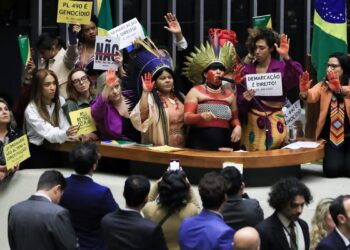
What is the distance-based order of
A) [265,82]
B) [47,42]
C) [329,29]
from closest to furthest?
[265,82]
[47,42]
[329,29]

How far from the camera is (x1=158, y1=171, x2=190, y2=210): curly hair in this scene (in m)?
6.71

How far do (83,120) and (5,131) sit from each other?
0.77 metres

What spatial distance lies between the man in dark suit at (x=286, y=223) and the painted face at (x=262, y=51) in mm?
3001

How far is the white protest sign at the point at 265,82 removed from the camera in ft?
30.6

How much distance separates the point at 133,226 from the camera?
6422mm

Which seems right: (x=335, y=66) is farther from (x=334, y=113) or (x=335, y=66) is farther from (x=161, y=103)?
(x=161, y=103)

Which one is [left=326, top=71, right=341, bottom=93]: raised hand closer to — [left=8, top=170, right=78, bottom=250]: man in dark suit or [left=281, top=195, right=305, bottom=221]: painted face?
[left=281, top=195, right=305, bottom=221]: painted face

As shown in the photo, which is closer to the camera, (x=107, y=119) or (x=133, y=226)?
(x=133, y=226)

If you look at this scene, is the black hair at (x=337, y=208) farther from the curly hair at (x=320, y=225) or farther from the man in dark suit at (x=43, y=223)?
the man in dark suit at (x=43, y=223)

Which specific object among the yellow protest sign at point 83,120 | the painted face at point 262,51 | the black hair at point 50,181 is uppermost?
the painted face at point 262,51

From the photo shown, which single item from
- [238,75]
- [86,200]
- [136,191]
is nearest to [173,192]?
[136,191]

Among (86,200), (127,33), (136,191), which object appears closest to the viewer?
(136,191)

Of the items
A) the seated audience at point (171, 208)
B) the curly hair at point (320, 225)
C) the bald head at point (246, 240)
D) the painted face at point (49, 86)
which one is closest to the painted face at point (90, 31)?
the painted face at point (49, 86)

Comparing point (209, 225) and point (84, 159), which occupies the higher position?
point (84, 159)
